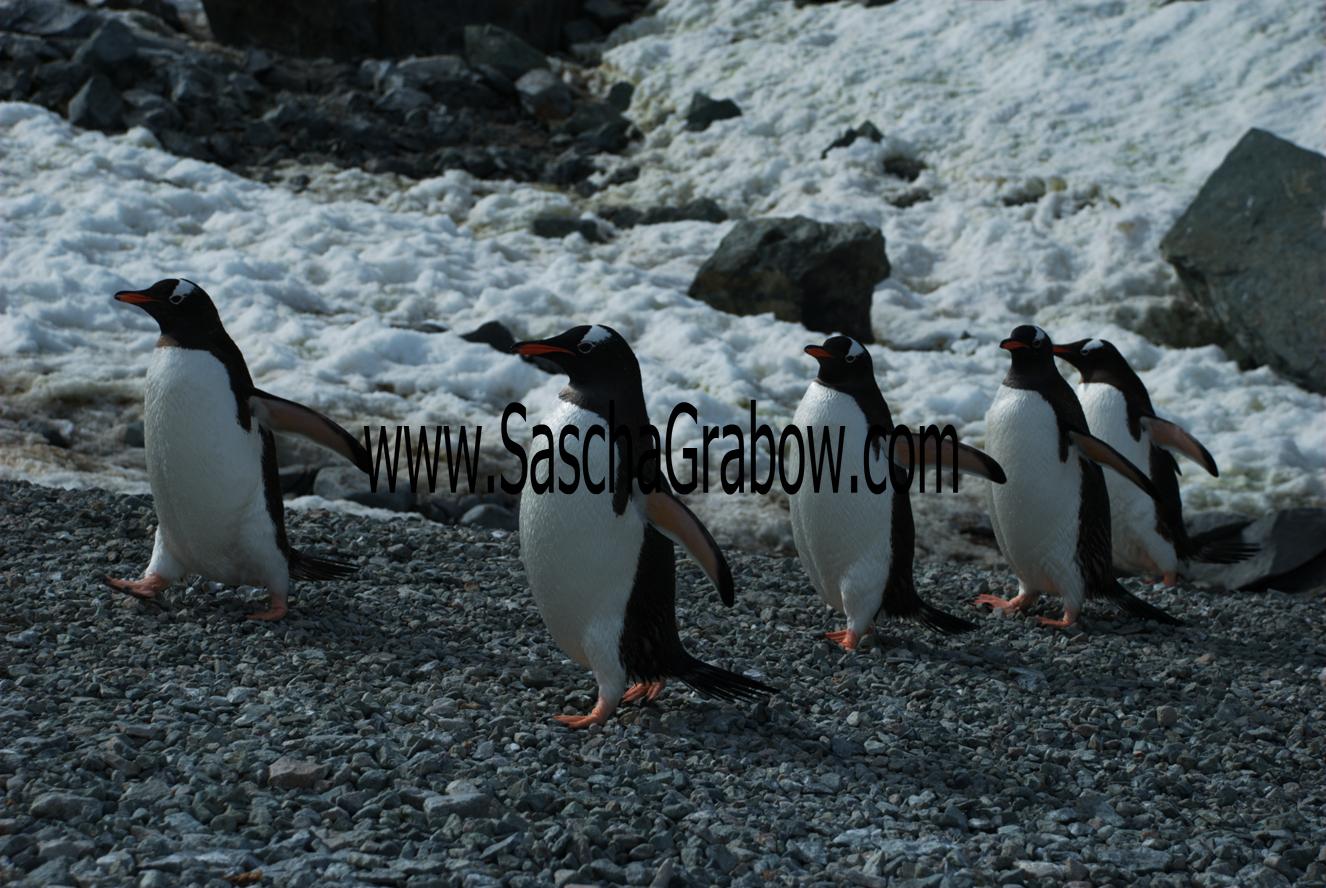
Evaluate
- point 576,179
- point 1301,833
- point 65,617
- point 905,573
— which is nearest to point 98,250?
point 576,179

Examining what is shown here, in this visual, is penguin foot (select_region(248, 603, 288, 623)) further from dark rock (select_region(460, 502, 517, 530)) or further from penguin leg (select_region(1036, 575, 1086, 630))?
penguin leg (select_region(1036, 575, 1086, 630))

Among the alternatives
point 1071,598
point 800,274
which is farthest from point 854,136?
point 1071,598

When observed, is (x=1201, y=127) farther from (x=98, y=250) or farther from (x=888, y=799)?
(x=888, y=799)

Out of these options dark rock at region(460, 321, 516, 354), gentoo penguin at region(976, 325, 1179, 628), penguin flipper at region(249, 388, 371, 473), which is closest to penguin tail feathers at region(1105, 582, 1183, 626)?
gentoo penguin at region(976, 325, 1179, 628)

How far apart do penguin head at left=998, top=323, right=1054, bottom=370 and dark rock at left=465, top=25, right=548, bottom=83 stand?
33.9ft

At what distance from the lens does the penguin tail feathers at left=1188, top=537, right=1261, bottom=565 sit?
669 cm

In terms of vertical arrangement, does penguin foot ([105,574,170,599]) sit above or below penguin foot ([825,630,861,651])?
above

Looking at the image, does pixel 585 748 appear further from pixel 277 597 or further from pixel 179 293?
pixel 179 293

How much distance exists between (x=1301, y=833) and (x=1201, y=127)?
10.5 metres

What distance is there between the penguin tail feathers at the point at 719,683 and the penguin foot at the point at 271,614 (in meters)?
1.44

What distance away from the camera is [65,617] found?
437 cm

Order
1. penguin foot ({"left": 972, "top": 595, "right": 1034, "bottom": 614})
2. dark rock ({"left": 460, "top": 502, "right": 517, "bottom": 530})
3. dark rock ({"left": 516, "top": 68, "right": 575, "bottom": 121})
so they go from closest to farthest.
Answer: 1. penguin foot ({"left": 972, "top": 595, "right": 1034, "bottom": 614})
2. dark rock ({"left": 460, "top": 502, "right": 517, "bottom": 530})
3. dark rock ({"left": 516, "top": 68, "right": 575, "bottom": 121})

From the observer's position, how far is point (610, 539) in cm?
390

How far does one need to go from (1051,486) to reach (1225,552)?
168 centimetres
